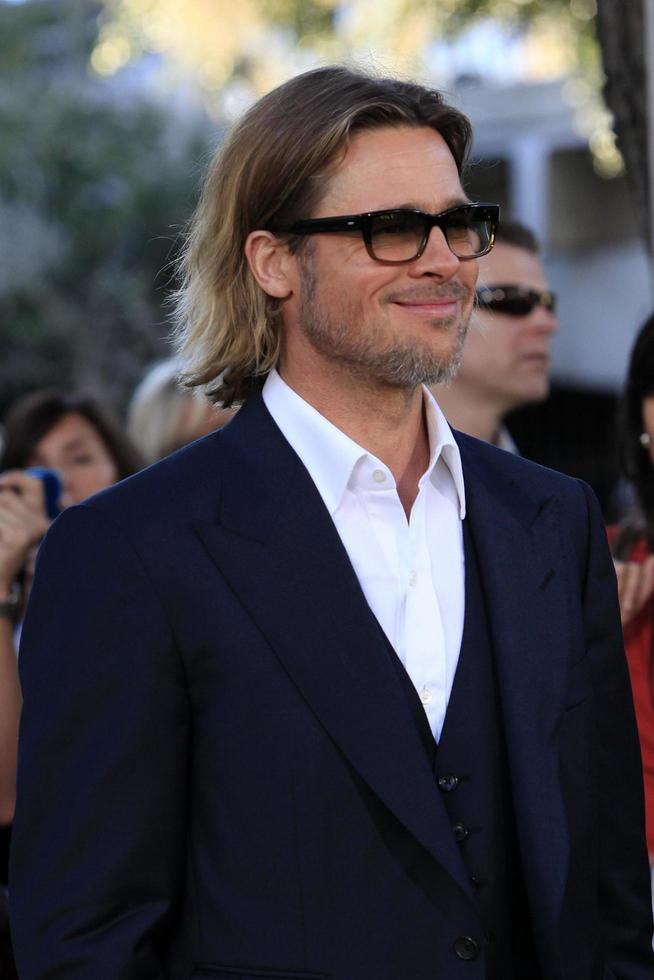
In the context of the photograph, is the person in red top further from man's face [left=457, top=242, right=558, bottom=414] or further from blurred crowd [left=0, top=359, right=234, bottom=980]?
blurred crowd [left=0, top=359, right=234, bottom=980]

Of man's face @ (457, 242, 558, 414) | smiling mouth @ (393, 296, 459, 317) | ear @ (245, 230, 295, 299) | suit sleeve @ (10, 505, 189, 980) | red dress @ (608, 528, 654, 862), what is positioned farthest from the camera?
man's face @ (457, 242, 558, 414)

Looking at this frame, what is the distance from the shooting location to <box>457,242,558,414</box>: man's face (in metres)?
4.14

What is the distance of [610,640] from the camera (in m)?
2.21

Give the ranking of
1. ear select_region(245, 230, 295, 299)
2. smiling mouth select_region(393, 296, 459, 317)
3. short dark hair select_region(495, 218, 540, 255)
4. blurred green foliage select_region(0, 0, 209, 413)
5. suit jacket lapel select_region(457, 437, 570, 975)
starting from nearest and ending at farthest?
suit jacket lapel select_region(457, 437, 570, 975) → smiling mouth select_region(393, 296, 459, 317) → ear select_region(245, 230, 295, 299) → short dark hair select_region(495, 218, 540, 255) → blurred green foliage select_region(0, 0, 209, 413)

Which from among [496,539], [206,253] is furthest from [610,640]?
[206,253]

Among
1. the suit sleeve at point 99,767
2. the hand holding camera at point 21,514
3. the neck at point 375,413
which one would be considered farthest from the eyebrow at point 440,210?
the hand holding camera at point 21,514

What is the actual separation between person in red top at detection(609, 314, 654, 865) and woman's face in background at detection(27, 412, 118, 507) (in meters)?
1.79

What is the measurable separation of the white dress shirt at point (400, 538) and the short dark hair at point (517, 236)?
228 cm

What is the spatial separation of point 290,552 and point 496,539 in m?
0.35

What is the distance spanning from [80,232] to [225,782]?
22.1 m

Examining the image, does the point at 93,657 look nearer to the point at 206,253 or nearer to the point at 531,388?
the point at 206,253

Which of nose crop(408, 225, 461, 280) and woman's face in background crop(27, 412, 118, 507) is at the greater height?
nose crop(408, 225, 461, 280)

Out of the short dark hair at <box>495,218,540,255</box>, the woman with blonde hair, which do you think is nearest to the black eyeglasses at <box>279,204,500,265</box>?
the short dark hair at <box>495,218,540,255</box>

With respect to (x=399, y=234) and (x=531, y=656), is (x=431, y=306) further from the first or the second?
(x=531, y=656)
